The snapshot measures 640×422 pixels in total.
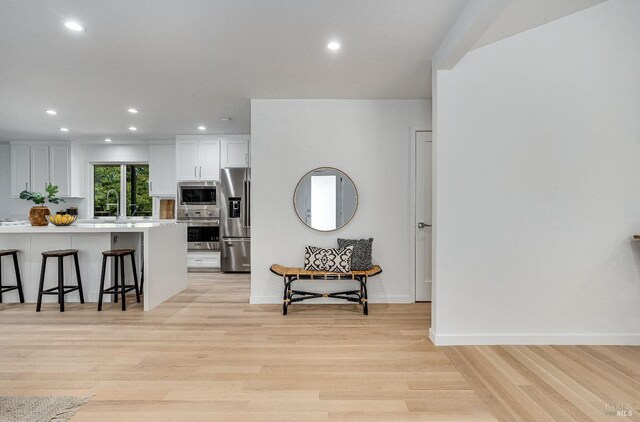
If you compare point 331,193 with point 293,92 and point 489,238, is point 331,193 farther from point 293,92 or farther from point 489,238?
point 489,238

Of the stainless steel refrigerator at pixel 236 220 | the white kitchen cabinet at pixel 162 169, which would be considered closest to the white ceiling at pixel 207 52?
the stainless steel refrigerator at pixel 236 220

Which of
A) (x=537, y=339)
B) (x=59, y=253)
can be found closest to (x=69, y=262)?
(x=59, y=253)

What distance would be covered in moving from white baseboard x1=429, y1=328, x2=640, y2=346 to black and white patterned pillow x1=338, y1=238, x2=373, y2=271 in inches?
45.3

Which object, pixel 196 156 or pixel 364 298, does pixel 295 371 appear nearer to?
pixel 364 298

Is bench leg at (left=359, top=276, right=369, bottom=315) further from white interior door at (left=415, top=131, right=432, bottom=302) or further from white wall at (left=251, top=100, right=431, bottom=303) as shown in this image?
white interior door at (left=415, top=131, right=432, bottom=302)

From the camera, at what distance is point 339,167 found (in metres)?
4.11

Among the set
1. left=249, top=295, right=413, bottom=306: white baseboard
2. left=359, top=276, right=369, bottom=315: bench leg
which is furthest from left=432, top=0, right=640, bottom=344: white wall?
left=249, top=295, right=413, bottom=306: white baseboard

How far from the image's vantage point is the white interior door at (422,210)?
415 cm

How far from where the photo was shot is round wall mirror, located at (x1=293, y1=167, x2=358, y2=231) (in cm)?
409

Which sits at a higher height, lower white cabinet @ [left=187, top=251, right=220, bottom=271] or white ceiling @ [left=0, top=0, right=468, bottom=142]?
white ceiling @ [left=0, top=0, right=468, bottom=142]

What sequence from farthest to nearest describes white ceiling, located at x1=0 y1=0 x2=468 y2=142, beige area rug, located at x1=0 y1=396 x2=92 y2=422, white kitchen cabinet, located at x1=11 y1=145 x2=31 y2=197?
white kitchen cabinet, located at x1=11 y1=145 x2=31 y2=197
white ceiling, located at x1=0 y1=0 x2=468 y2=142
beige area rug, located at x1=0 y1=396 x2=92 y2=422

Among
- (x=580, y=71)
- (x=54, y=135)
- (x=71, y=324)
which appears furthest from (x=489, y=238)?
(x=54, y=135)

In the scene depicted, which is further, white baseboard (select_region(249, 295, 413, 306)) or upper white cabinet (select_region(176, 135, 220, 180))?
upper white cabinet (select_region(176, 135, 220, 180))

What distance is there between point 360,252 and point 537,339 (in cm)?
179
